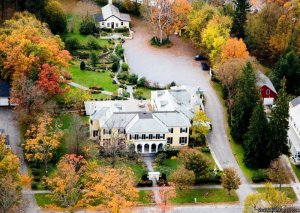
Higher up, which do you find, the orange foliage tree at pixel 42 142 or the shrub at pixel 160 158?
the orange foliage tree at pixel 42 142

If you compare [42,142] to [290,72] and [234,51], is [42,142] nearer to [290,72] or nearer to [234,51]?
[234,51]

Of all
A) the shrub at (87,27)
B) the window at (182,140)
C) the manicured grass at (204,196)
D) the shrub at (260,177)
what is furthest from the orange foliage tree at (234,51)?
the shrub at (87,27)

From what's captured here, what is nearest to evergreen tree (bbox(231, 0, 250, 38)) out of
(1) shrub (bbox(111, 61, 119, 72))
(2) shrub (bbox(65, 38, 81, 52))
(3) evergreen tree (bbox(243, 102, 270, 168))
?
(1) shrub (bbox(111, 61, 119, 72))

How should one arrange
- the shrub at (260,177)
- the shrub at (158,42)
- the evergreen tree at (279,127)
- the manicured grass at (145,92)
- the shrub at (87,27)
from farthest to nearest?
1. the shrub at (87,27)
2. the shrub at (158,42)
3. the manicured grass at (145,92)
4. the evergreen tree at (279,127)
5. the shrub at (260,177)

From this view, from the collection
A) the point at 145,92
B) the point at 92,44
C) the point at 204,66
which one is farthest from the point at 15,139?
the point at 204,66

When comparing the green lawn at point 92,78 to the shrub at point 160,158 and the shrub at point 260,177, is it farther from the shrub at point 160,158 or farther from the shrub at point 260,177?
the shrub at point 260,177

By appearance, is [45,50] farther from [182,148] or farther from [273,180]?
[273,180]
